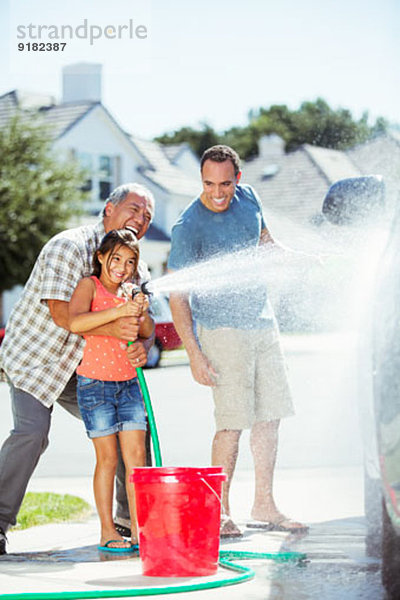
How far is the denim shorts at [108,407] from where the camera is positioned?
443 cm

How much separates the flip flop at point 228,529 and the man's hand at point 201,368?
572 millimetres

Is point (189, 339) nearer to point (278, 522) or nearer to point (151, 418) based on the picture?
point (151, 418)

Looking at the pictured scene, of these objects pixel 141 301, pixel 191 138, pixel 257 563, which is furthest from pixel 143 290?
pixel 191 138

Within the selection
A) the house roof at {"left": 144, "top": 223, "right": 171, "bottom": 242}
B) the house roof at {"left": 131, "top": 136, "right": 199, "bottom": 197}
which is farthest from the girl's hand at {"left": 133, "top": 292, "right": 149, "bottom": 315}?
the house roof at {"left": 144, "top": 223, "right": 171, "bottom": 242}

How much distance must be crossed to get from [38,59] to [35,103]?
18217 millimetres

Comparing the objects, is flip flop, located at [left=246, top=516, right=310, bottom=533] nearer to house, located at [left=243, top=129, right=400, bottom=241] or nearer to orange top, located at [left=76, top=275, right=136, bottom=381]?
orange top, located at [left=76, top=275, right=136, bottom=381]

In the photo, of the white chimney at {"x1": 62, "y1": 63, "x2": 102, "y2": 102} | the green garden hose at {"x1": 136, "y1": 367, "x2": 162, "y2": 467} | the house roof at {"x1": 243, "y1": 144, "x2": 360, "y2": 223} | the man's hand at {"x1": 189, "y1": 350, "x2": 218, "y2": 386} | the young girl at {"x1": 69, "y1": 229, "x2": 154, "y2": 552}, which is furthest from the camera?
the white chimney at {"x1": 62, "y1": 63, "x2": 102, "y2": 102}

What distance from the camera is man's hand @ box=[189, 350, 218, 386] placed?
4.77 m

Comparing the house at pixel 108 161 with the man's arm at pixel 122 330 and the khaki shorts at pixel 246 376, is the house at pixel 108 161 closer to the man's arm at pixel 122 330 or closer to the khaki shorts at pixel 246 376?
the khaki shorts at pixel 246 376

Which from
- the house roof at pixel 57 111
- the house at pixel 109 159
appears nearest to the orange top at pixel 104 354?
the house roof at pixel 57 111

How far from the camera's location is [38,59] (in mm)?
5891

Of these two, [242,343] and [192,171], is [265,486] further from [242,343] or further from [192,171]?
[192,171]

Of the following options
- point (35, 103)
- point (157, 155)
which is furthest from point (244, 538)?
point (157, 155)

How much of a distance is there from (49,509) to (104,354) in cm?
153
